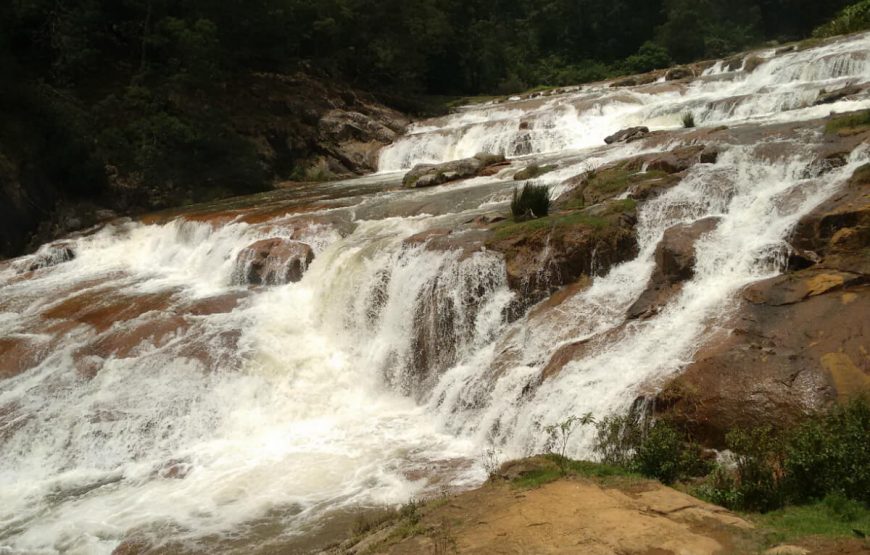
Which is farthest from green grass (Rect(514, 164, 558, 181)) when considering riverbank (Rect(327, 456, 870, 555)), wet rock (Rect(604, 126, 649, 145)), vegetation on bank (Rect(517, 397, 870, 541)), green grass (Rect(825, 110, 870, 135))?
riverbank (Rect(327, 456, 870, 555))

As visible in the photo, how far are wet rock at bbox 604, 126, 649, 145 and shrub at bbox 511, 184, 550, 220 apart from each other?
7707mm

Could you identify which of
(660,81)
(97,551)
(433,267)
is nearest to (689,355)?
(433,267)

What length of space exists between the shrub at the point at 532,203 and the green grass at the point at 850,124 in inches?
194

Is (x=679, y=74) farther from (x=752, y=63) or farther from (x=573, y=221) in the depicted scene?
(x=573, y=221)

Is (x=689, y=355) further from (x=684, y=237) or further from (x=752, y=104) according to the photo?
(x=752, y=104)

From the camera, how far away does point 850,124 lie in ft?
38.1

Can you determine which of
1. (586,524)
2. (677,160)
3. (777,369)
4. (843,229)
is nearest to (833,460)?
(777,369)

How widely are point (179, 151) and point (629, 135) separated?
16.9 meters

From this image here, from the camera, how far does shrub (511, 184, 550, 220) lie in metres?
12.2

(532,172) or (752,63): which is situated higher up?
(752,63)

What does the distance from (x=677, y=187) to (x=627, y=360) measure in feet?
14.0

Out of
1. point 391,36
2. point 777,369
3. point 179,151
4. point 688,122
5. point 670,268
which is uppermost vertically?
point 391,36

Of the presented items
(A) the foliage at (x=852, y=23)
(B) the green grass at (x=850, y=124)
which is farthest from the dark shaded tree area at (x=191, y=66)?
(B) the green grass at (x=850, y=124)

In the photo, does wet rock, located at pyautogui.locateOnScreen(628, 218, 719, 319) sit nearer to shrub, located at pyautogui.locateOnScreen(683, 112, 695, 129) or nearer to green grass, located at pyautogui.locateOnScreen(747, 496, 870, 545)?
green grass, located at pyautogui.locateOnScreen(747, 496, 870, 545)
